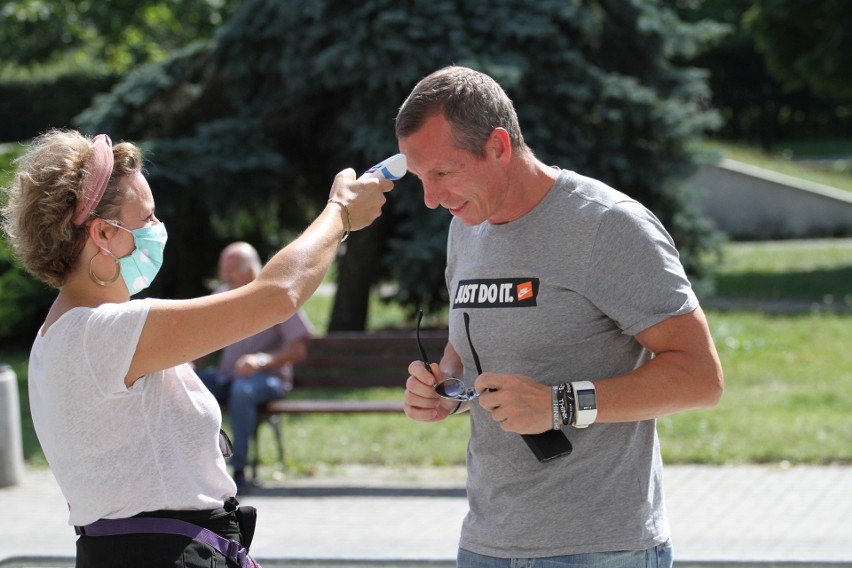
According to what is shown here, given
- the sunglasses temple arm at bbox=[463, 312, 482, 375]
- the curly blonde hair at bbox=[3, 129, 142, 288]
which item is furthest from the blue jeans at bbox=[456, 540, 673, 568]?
the curly blonde hair at bbox=[3, 129, 142, 288]

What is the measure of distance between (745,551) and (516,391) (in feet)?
13.2

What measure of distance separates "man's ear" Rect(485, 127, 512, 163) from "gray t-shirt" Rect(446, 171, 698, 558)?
0.15m

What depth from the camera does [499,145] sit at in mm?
2723

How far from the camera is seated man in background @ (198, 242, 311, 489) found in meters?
8.09

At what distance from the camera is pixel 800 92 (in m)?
41.1

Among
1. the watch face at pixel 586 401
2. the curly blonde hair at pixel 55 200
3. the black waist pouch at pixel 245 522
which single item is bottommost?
the black waist pouch at pixel 245 522

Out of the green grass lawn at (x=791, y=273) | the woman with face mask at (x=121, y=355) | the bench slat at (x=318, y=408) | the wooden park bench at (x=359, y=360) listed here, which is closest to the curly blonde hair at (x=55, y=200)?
the woman with face mask at (x=121, y=355)

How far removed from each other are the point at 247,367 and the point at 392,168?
18.2 feet

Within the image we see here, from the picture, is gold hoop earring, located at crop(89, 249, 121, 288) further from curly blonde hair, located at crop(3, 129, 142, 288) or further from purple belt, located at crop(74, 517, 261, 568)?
purple belt, located at crop(74, 517, 261, 568)

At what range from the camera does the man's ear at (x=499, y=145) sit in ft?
8.88

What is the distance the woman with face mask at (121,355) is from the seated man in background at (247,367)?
5.51 metres

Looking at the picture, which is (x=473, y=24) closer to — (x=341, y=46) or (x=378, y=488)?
(x=341, y=46)

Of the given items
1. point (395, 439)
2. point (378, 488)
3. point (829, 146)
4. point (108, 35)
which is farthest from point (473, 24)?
Result: point (829, 146)

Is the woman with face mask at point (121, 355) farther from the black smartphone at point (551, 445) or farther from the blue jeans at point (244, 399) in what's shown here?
the blue jeans at point (244, 399)
